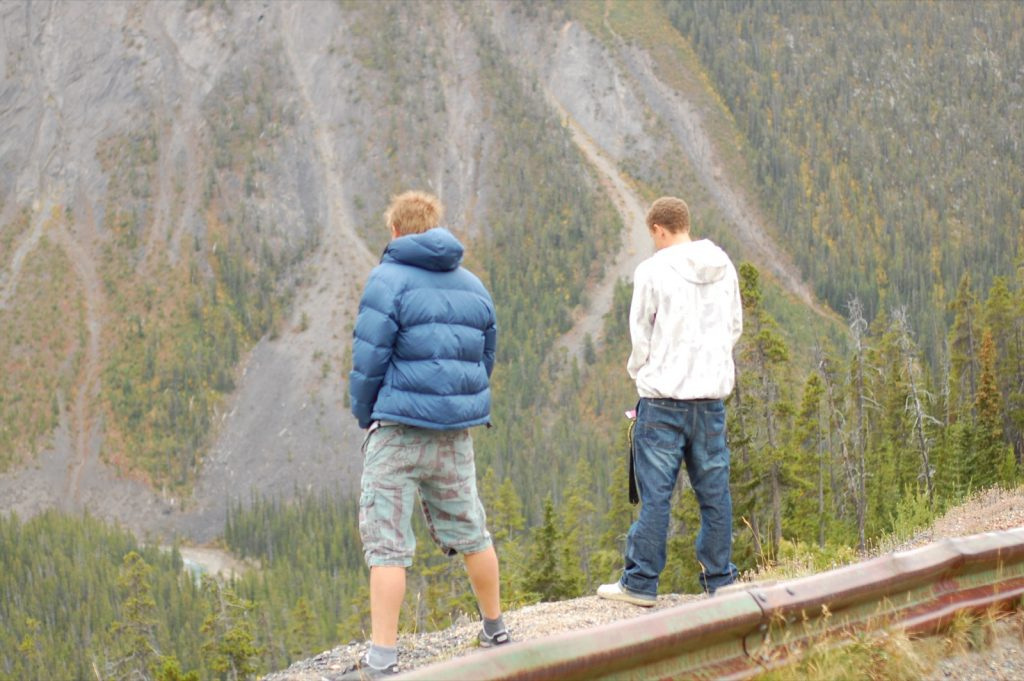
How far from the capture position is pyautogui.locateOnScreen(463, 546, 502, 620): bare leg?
7238 millimetres

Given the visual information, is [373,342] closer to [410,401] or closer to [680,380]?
[410,401]

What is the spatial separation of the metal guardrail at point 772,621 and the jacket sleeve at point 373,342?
2.61 m

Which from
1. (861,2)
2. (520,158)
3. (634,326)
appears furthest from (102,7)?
(634,326)

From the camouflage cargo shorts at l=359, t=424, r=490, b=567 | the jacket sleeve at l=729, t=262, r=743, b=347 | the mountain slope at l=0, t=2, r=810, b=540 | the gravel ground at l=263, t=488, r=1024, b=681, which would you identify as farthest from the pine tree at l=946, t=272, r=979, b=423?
the mountain slope at l=0, t=2, r=810, b=540

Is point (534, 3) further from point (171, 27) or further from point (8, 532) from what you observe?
point (8, 532)

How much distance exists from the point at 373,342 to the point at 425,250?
2.20 ft

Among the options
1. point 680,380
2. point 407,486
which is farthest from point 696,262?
point 407,486

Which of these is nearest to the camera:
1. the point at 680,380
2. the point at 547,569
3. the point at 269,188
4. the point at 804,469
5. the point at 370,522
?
the point at 370,522

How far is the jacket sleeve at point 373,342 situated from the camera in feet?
22.1

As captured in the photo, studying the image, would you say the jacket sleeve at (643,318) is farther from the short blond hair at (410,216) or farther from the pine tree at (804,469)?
the pine tree at (804,469)

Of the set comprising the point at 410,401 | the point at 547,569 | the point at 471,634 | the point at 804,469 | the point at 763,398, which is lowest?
the point at 547,569

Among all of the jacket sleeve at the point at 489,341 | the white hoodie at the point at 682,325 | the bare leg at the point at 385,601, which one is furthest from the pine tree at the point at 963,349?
the bare leg at the point at 385,601

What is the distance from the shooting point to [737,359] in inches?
1222

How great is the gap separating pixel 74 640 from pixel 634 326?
91.6m
